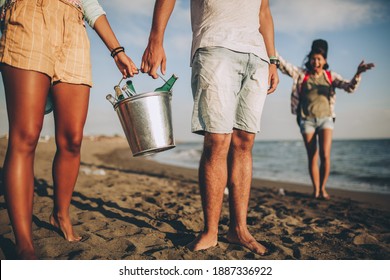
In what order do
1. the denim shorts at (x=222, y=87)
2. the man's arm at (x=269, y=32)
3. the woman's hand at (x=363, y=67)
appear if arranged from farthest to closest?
the woman's hand at (x=363, y=67)
the man's arm at (x=269, y=32)
the denim shorts at (x=222, y=87)

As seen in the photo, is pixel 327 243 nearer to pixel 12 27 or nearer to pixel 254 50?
pixel 254 50

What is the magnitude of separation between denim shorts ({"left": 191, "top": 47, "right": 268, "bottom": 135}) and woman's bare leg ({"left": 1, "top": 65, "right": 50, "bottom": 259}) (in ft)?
3.28

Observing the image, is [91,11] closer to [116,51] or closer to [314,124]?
[116,51]

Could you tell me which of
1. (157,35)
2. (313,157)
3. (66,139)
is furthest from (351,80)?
(66,139)

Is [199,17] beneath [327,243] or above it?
above

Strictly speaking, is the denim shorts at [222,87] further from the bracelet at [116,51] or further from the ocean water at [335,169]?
the ocean water at [335,169]

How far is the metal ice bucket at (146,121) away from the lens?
193 cm

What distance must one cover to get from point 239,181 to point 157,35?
1200 millimetres

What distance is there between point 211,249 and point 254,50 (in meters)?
1.45

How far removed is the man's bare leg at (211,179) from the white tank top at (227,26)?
0.63 metres

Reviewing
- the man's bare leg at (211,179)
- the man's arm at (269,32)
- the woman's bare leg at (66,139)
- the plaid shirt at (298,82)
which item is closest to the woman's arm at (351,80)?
the plaid shirt at (298,82)

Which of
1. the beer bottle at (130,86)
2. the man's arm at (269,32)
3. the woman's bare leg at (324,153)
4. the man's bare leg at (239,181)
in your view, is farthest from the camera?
the woman's bare leg at (324,153)

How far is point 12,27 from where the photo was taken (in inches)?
62.1
